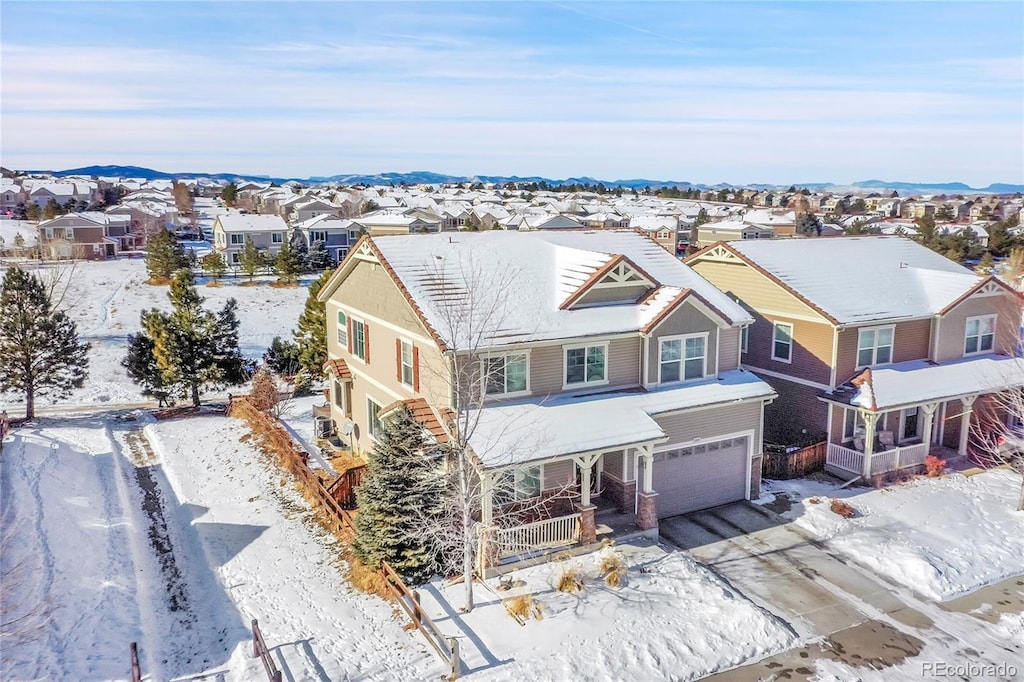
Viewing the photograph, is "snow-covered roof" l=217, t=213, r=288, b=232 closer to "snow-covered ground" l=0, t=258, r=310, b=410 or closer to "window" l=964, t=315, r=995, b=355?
"snow-covered ground" l=0, t=258, r=310, b=410

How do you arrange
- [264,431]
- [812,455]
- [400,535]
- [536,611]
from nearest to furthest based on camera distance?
[536,611] < [400,535] < [812,455] < [264,431]

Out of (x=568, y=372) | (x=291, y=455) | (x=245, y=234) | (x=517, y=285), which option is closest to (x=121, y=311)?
(x=245, y=234)

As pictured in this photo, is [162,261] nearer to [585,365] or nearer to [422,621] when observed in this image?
[585,365]

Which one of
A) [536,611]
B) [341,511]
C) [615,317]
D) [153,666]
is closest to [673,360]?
[615,317]

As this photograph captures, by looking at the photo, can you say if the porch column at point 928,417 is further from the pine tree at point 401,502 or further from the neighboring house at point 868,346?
the pine tree at point 401,502

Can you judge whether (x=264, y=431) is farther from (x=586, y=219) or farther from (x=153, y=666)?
(x=586, y=219)
